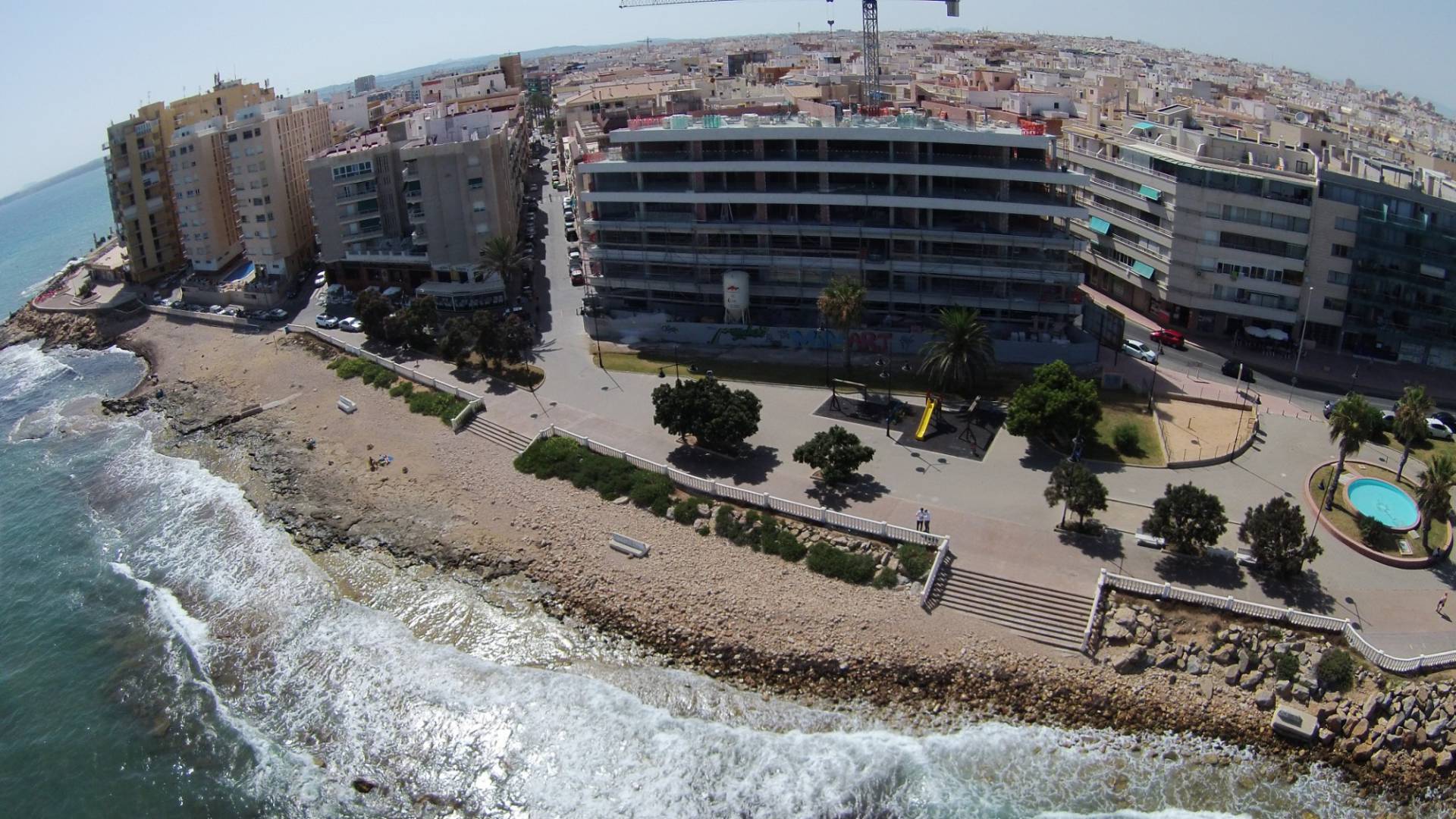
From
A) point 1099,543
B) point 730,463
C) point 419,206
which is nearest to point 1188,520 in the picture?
point 1099,543

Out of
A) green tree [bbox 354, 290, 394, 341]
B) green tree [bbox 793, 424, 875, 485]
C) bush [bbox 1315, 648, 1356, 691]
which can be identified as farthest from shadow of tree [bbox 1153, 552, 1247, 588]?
green tree [bbox 354, 290, 394, 341]

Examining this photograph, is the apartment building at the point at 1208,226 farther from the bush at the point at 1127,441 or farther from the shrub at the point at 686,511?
the shrub at the point at 686,511

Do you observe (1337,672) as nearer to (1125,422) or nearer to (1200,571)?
(1200,571)

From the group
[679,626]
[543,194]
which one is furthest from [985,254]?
[543,194]

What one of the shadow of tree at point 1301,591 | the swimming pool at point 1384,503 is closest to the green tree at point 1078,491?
the shadow of tree at point 1301,591

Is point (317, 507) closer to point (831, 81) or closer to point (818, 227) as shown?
point (818, 227)

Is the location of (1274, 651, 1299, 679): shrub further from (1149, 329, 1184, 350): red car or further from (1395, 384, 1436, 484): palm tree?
(1149, 329, 1184, 350): red car
